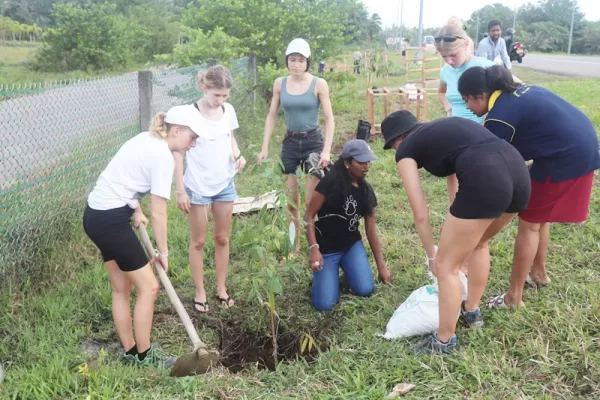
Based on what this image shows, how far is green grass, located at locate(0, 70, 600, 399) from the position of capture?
7.96ft

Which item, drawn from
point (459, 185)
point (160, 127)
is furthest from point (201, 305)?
point (459, 185)

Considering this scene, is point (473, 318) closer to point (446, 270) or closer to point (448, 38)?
point (446, 270)

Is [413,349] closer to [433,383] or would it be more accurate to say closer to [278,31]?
[433,383]

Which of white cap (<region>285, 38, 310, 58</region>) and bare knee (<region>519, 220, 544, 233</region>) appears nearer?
bare knee (<region>519, 220, 544, 233</region>)

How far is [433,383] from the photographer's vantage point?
2.45 metres

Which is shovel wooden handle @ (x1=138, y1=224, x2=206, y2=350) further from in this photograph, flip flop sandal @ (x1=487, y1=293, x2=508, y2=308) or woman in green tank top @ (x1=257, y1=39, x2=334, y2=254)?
flip flop sandal @ (x1=487, y1=293, x2=508, y2=308)

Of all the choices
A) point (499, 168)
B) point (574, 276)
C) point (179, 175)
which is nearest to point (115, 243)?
point (179, 175)

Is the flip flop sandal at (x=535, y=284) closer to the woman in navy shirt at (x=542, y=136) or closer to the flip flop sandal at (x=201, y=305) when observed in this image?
the woman in navy shirt at (x=542, y=136)

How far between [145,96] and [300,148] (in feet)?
5.39

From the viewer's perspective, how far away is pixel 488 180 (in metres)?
2.34

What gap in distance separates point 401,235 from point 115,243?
261cm

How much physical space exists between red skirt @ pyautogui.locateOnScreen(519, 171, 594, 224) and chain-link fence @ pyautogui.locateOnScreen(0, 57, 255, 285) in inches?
121

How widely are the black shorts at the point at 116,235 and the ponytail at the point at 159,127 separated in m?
0.40

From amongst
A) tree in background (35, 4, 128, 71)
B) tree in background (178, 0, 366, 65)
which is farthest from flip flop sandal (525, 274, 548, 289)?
tree in background (35, 4, 128, 71)
